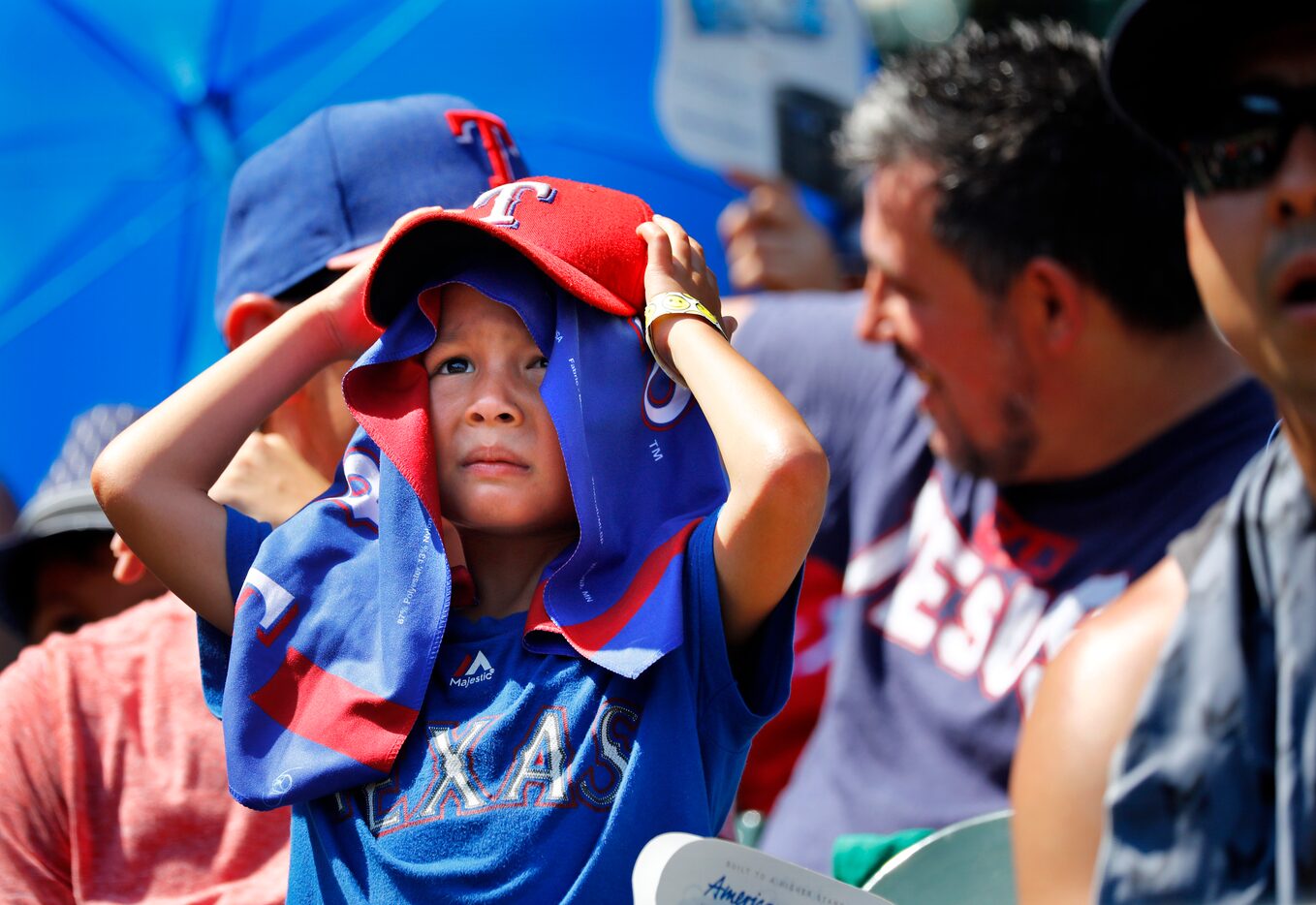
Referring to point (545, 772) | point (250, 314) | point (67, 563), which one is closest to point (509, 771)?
point (545, 772)

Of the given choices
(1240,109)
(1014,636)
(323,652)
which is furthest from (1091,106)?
(323,652)

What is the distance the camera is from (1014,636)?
299 centimetres

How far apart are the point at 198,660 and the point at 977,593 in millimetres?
1556

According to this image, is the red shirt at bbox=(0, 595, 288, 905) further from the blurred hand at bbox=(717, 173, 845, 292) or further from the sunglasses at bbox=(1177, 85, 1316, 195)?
the blurred hand at bbox=(717, 173, 845, 292)

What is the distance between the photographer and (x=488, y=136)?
2334 mm

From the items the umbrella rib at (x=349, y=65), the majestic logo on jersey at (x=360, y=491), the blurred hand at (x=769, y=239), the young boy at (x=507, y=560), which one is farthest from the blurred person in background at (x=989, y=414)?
the majestic logo on jersey at (x=360, y=491)

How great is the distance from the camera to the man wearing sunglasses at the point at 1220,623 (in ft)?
4.58

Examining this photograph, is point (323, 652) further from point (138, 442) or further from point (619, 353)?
point (619, 353)

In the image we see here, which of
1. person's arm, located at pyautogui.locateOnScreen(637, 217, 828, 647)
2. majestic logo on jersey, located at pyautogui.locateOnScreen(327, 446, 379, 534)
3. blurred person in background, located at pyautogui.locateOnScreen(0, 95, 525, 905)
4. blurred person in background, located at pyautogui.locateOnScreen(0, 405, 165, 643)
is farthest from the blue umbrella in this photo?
person's arm, located at pyautogui.locateOnScreen(637, 217, 828, 647)

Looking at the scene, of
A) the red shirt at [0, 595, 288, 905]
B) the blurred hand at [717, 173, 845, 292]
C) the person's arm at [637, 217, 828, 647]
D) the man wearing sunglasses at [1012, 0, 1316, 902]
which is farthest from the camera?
the blurred hand at [717, 173, 845, 292]

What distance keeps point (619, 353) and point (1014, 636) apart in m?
1.41

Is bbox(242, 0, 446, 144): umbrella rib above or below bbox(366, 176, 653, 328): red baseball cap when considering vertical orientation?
above

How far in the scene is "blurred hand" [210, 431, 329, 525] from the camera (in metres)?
2.33

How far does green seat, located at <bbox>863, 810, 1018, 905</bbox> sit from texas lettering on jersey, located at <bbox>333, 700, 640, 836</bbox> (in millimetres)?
419
